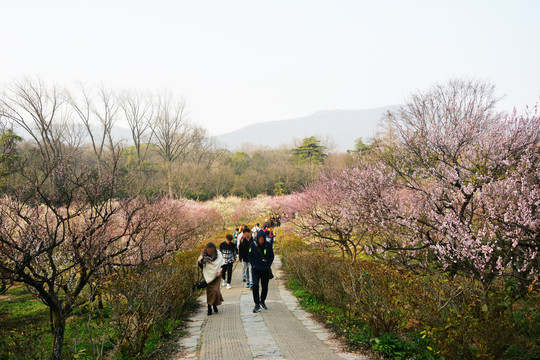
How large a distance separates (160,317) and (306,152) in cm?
5324

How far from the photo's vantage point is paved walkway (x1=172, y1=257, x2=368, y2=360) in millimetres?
5051

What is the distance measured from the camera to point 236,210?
37969mm

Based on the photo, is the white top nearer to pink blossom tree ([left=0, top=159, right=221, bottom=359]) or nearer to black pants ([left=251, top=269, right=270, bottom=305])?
black pants ([left=251, top=269, right=270, bottom=305])

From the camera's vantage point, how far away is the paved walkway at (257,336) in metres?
5.05

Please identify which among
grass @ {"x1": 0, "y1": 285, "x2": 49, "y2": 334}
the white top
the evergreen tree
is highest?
the evergreen tree

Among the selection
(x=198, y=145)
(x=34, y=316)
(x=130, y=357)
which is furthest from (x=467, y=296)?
(x=198, y=145)

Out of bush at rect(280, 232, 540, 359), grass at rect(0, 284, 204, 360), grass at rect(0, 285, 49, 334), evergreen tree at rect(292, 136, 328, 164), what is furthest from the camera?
evergreen tree at rect(292, 136, 328, 164)

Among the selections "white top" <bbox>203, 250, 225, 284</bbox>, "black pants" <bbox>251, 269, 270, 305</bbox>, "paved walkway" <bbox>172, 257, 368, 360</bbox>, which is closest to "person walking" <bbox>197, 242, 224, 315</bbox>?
"white top" <bbox>203, 250, 225, 284</bbox>

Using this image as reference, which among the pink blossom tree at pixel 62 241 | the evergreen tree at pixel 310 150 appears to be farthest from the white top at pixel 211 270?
the evergreen tree at pixel 310 150

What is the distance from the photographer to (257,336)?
593cm

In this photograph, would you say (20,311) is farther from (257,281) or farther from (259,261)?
(259,261)

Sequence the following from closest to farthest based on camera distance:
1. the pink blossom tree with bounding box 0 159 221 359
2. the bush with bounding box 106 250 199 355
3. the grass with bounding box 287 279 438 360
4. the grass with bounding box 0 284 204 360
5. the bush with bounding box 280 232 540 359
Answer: the bush with bounding box 280 232 540 359
the grass with bounding box 0 284 204 360
the grass with bounding box 287 279 438 360
the bush with bounding box 106 250 199 355
the pink blossom tree with bounding box 0 159 221 359

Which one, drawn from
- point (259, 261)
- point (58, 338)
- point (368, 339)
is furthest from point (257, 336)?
point (58, 338)

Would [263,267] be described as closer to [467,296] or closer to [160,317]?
[160,317]
